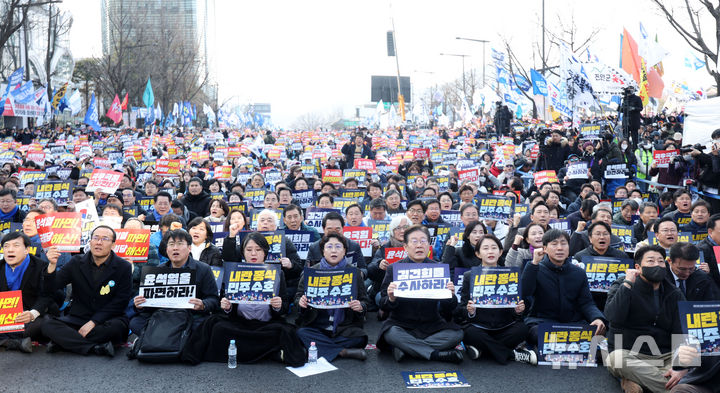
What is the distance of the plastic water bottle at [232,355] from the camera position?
21.5ft

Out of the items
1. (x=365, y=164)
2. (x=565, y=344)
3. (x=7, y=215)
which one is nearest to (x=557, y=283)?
(x=565, y=344)

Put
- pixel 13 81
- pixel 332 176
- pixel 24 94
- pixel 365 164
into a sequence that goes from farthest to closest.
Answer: pixel 24 94, pixel 13 81, pixel 365 164, pixel 332 176

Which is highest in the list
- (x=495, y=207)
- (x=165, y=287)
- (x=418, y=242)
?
(x=495, y=207)

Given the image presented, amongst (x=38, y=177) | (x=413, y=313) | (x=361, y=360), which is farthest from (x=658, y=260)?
(x=38, y=177)

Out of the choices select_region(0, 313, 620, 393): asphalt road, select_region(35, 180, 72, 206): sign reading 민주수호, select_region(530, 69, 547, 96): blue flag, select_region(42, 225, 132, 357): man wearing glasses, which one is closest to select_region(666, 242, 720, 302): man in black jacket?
select_region(0, 313, 620, 393): asphalt road

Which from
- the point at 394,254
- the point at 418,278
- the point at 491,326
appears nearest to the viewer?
the point at 418,278

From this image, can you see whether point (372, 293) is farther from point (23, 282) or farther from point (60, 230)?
point (23, 282)

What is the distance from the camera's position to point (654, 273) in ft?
18.3

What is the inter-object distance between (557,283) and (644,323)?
1040 millimetres

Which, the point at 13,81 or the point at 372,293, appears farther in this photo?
the point at 13,81

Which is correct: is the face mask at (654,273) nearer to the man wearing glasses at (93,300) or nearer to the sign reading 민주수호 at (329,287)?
the sign reading 민주수호 at (329,287)

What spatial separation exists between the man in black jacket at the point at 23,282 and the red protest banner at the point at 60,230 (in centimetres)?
76

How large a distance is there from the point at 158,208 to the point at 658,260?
25.4ft

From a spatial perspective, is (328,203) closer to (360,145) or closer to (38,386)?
(38,386)
